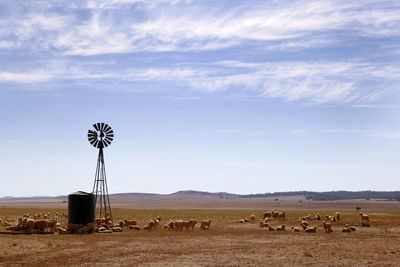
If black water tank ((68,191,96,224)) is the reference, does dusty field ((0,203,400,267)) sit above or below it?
below

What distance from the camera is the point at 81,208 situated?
4606 centimetres

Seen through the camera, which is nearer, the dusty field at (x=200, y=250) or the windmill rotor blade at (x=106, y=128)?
the dusty field at (x=200, y=250)

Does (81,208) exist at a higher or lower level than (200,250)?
A: higher

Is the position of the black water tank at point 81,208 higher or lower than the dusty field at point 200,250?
higher

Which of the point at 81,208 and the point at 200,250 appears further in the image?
the point at 81,208

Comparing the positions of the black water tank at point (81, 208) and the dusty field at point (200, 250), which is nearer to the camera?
the dusty field at point (200, 250)

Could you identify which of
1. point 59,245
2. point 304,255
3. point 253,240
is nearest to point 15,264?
point 59,245

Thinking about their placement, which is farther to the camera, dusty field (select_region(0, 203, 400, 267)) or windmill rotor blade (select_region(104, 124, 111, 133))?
windmill rotor blade (select_region(104, 124, 111, 133))

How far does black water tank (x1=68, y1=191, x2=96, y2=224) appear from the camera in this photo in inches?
1806

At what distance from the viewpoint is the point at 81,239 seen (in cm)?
3950

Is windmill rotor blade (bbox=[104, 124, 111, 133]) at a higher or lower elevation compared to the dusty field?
higher

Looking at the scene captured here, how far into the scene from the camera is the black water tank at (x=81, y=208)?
45875 mm

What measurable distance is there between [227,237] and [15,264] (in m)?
18.5

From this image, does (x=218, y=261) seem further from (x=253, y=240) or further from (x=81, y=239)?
(x=81, y=239)
